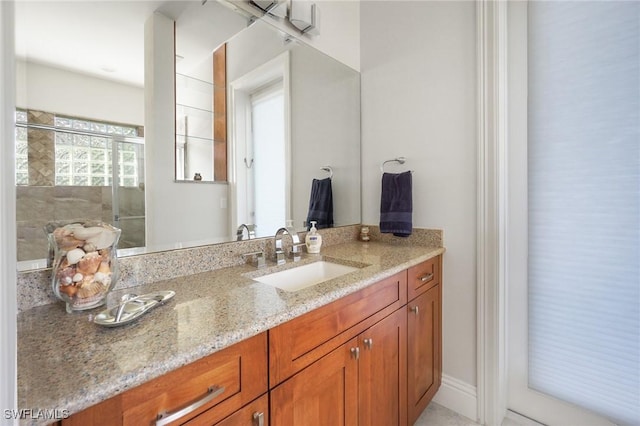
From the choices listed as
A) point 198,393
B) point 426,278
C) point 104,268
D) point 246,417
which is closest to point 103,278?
point 104,268

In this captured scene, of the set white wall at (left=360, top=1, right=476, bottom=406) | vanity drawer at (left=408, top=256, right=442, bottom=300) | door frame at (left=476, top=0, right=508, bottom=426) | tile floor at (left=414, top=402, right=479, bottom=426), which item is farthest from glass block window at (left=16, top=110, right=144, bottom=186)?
tile floor at (left=414, top=402, right=479, bottom=426)

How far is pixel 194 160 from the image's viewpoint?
116cm

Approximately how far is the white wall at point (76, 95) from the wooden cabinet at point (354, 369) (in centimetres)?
89

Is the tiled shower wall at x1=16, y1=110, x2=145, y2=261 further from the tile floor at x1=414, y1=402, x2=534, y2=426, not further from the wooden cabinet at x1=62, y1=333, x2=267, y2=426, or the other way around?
the tile floor at x1=414, y1=402, x2=534, y2=426

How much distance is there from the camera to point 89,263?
711mm

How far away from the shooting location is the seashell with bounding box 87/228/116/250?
72cm

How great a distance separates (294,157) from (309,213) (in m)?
0.34

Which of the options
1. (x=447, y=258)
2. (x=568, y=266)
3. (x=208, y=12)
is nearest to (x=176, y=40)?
(x=208, y=12)

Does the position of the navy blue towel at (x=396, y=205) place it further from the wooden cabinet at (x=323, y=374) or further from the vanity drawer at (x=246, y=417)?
the vanity drawer at (x=246, y=417)

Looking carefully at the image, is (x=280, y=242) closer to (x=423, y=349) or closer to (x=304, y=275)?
(x=304, y=275)

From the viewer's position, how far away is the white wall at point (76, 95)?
0.78 metres

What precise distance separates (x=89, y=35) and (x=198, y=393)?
1.12 m

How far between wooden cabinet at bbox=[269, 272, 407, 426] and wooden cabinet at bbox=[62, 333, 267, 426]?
2.3 inches

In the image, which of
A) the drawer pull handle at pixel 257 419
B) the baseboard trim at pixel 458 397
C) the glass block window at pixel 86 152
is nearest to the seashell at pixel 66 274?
the glass block window at pixel 86 152
